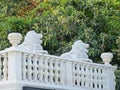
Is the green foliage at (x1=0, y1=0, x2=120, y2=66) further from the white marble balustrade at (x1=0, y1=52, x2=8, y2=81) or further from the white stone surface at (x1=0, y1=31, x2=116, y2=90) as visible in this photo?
the white marble balustrade at (x1=0, y1=52, x2=8, y2=81)

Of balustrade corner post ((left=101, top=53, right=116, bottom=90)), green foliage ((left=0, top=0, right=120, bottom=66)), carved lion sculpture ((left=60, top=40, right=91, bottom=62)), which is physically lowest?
balustrade corner post ((left=101, top=53, right=116, bottom=90))

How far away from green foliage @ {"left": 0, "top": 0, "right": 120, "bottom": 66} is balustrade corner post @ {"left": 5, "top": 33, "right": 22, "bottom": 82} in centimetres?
435

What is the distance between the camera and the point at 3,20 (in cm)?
1401

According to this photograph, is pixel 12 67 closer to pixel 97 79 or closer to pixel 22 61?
pixel 22 61

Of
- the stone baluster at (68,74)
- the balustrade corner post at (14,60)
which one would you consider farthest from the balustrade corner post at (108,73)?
the balustrade corner post at (14,60)

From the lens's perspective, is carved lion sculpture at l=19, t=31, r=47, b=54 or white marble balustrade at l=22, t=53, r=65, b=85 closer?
white marble balustrade at l=22, t=53, r=65, b=85

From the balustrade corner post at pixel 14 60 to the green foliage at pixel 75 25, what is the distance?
4.35 meters

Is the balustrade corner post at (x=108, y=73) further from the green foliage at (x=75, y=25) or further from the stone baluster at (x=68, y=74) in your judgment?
the green foliage at (x=75, y=25)

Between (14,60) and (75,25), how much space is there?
4896mm

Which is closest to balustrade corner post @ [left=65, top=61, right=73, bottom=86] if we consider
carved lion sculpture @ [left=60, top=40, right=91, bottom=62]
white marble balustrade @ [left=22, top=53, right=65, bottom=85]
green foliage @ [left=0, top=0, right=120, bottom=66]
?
white marble balustrade @ [left=22, top=53, right=65, bottom=85]

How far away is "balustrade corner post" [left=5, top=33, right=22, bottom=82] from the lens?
8.41 m

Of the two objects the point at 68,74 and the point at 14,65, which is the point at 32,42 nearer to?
the point at 14,65

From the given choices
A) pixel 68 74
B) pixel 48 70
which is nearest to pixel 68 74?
pixel 68 74

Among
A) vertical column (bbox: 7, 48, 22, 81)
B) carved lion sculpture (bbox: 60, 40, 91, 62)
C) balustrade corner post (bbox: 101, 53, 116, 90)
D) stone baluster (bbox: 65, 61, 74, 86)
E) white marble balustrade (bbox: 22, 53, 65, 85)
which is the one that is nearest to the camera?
vertical column (bbox: 7, 48, 22, 81)
